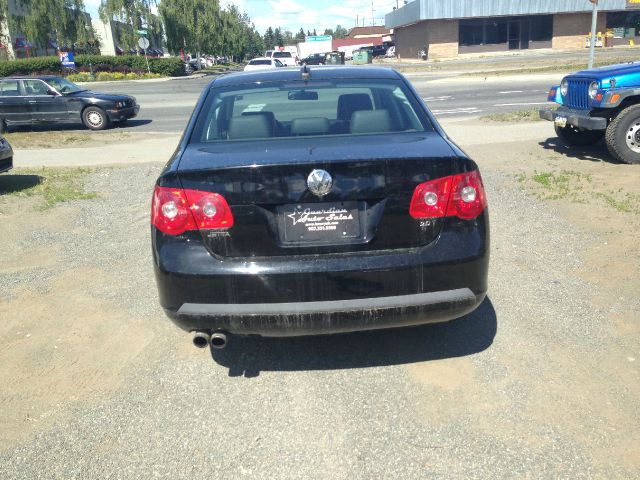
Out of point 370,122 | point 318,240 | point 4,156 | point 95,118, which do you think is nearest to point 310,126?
point 370,122

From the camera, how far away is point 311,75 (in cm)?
430

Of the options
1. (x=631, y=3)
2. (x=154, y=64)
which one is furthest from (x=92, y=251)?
(x=631, y=3)

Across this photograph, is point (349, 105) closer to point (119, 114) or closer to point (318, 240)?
point (318, 240)

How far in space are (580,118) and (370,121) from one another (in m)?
6.33

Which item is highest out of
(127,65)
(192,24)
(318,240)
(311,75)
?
(192,24)

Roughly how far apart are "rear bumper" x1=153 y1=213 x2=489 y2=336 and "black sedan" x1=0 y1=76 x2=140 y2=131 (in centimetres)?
1504

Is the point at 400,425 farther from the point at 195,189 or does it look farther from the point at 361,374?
the point at 195,189

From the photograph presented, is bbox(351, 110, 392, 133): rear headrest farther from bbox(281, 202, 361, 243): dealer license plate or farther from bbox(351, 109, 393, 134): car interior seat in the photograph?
bbox(281, 202, 361, 243): dealer license plate

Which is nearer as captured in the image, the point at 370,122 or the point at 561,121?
the point at 370,122

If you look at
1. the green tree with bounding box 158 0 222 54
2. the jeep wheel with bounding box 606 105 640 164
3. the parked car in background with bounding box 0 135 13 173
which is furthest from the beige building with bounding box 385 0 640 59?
the parked car in background with bounding box 0 135 13 173

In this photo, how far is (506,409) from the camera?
3117mm

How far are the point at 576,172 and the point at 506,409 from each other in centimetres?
631

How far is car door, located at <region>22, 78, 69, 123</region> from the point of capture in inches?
653

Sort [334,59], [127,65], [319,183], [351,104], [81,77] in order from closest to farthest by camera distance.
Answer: [319,183], [351,104], [81,77], [127,65], [334,59]
